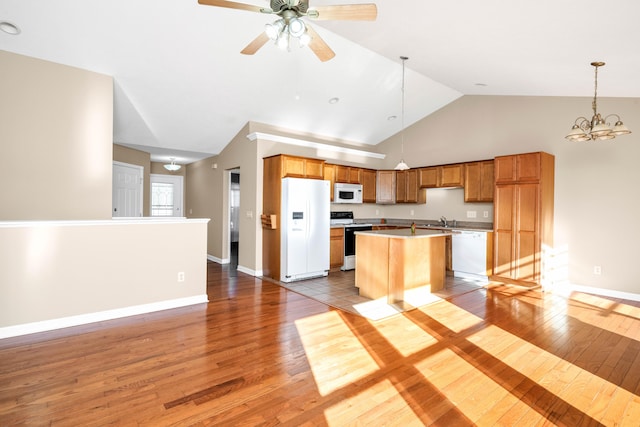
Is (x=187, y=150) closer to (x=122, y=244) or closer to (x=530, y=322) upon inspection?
(x=122, y=244)

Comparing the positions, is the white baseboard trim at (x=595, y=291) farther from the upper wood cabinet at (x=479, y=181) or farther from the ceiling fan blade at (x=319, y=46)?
the ceiling fan blade at (x=319, y=46)

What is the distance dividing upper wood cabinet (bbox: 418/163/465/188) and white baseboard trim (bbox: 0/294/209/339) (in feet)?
15.9

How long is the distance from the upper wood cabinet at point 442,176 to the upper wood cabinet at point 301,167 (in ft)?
7.57

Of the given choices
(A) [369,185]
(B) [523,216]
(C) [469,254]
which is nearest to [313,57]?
(A) [369,185]

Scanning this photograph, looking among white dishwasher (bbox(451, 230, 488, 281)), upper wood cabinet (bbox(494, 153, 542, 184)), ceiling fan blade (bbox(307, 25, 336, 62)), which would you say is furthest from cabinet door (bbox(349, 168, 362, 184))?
ceiling fan blade (bbox(307, 25, 336, 62))

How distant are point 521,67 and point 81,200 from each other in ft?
19.2

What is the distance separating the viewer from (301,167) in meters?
5.70

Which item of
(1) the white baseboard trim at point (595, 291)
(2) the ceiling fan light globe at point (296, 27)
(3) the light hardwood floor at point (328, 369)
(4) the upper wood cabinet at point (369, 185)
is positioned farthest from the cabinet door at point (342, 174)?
(2) the ceiling fan light globe at point (296, 27)

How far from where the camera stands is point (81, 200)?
4121 mm

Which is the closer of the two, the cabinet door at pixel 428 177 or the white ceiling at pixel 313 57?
the white ceiling at pixel 313 57

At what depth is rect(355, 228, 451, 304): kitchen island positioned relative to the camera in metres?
4.24

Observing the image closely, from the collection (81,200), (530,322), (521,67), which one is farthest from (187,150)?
(530,322)

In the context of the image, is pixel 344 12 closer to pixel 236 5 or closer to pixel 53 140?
pixel 236 5

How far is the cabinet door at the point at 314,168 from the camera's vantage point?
580 cm
